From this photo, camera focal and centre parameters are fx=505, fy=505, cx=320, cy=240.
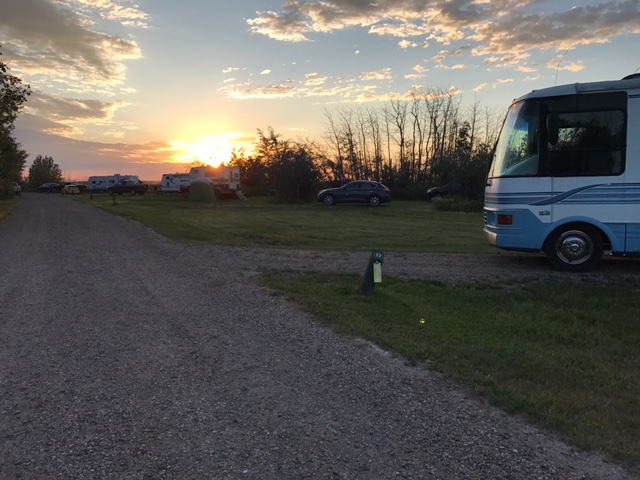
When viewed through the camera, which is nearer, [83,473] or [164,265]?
[83,473]

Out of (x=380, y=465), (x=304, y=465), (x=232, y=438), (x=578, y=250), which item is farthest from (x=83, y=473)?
(x=578, y=250)

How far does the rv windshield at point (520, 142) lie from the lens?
965 centimetres

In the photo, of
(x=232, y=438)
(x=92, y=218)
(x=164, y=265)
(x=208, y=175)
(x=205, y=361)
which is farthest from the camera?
(x=208, y=175)

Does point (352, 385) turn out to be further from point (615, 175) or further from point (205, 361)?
point (615, 175)

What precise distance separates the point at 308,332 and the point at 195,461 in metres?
2.85

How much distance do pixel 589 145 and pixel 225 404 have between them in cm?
851

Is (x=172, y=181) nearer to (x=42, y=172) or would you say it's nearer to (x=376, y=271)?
(x=376, y=271)

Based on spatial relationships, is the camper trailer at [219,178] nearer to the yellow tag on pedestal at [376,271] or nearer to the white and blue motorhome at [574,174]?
the white and blue motorhome at [574,174]

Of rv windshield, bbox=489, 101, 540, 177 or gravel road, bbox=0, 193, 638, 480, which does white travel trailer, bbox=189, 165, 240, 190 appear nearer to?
rv windshield, bbox=489, 101, 540, 177

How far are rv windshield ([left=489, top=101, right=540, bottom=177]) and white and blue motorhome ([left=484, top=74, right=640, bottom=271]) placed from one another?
0.06 feet

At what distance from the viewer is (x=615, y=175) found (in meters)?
9.32

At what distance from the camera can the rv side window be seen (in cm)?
934

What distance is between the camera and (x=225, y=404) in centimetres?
408

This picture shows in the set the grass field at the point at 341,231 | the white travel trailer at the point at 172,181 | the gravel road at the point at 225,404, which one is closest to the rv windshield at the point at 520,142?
the grass field at the point at 341,231
